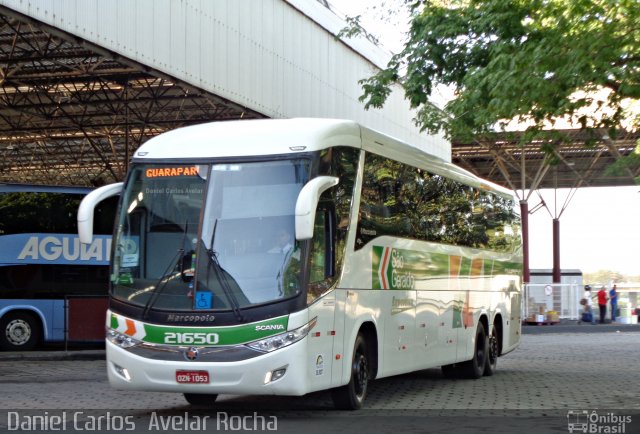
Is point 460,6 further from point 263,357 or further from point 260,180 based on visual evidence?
point 263,357

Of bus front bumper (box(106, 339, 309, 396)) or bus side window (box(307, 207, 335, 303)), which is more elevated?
bus side window (box(307, 207, 335, 303))

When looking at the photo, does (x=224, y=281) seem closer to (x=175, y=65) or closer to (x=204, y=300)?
(x=204, y=300)

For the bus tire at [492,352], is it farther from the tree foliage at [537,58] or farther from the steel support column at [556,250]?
the steel support column at [556,250]

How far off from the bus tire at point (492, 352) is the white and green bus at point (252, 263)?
20.1ft

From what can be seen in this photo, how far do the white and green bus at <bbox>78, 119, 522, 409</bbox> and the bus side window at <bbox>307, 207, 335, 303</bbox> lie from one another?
0.07 ft

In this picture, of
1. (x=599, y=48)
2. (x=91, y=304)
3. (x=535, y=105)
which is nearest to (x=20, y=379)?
(x=91, y=304)

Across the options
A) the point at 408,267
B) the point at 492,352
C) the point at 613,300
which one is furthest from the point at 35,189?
the point at 613,300

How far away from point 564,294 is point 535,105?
2923 cm

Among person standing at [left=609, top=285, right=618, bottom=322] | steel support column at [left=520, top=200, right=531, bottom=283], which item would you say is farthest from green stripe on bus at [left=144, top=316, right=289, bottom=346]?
steel support column at [left=520, top=200, right=531, bottom=283]

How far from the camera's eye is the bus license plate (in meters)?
11.2

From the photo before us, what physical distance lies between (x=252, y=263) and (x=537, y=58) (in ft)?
17.4

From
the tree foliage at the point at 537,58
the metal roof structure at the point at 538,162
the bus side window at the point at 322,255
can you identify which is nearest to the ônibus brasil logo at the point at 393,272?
the bus side window at the point at 322,255

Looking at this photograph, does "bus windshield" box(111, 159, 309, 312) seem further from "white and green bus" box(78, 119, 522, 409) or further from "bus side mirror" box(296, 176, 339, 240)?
"bus side mirror" box(296, 176, 339, 240)

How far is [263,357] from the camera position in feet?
36.6
